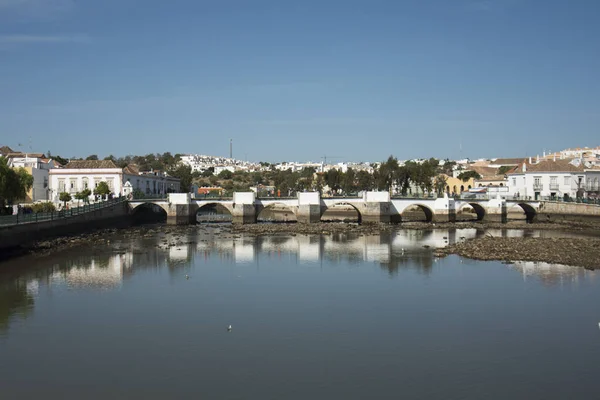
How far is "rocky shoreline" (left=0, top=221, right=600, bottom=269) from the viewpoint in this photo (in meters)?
35.7

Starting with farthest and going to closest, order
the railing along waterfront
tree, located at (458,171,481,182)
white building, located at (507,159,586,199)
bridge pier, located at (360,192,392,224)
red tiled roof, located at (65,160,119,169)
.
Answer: tree, located at (458,171,481,182)
white building, located at (507,159,586,199)
red tiled roof, located at (65,160,119,169)
bridge pier, located at (360,192,392,224)
the railing along waterfront

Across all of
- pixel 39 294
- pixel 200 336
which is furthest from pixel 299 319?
pixel 39 294

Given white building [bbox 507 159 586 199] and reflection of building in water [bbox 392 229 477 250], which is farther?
white building [bbox 507 159 586 199]

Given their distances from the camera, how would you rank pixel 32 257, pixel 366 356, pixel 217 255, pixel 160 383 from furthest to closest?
pixel 217 255 < pixel 32 257 < pixel 366 356 < pixel 160 383

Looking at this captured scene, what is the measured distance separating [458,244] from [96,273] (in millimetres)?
25181

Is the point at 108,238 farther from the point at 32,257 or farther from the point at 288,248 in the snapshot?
the point at 288,248

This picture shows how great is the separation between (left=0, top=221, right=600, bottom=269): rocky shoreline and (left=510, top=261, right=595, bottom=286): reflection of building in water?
3.81 ft

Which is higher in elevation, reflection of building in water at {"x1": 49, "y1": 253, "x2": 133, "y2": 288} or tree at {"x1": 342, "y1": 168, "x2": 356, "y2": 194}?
tree at {"x1": 342, "y1": 168, "x2": 356, "y2": 194}

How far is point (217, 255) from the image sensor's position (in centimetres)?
3891

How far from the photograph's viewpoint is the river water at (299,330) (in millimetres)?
14859

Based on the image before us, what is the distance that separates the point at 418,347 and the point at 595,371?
16.1ft

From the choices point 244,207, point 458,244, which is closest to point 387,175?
point 244,207

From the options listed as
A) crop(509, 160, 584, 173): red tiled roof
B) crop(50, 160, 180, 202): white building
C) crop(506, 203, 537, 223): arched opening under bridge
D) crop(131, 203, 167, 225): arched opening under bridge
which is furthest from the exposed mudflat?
crop(50, 160, 180, 202): white building

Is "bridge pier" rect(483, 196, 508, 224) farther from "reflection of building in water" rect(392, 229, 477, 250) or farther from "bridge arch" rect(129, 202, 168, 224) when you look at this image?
"bridge arch" rect(129, 202, 168, 224)
